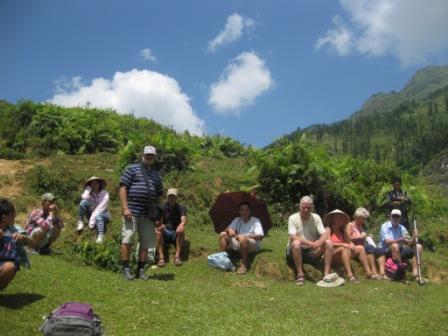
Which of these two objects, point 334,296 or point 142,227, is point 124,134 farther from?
point 334,296

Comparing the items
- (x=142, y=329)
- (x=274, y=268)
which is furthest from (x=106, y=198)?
(x=142, y=329)

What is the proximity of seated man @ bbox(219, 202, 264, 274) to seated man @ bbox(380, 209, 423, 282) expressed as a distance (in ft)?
9.57

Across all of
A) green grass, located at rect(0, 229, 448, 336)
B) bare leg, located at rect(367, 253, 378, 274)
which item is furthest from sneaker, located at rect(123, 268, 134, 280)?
bare leg, located at rect(367, 253, 378, 274)

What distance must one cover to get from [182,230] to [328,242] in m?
3.28

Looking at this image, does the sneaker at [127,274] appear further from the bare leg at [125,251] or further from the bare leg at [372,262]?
the bare leg at [372,262]

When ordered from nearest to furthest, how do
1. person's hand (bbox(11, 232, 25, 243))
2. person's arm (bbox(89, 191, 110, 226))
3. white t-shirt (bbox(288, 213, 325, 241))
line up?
person's hand (bbox(11, 232, 25, 243)) < white t-shirt (bbox(288, 213, 325, 241)) < person's arm (bbox(89, 191, 110, 226))

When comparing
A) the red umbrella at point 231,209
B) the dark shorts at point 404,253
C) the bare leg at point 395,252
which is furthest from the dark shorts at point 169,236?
the bare leg at point 395,252

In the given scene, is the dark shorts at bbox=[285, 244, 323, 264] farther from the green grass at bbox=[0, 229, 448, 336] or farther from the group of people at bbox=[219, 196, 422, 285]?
the green grass at bbox=[0, 229, 448, 336]

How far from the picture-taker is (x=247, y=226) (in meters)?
11.5

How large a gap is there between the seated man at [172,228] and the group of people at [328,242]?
0.97 m

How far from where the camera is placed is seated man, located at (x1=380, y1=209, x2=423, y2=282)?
11.4 m

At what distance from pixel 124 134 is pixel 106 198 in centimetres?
1110

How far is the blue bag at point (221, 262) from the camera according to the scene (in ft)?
35.8

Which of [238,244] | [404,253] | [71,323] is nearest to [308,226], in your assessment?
[238,244]
